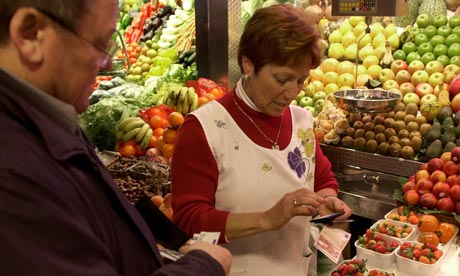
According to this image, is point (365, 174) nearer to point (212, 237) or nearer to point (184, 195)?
point (184, 195)

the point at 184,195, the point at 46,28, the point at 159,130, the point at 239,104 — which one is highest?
the point at 46,28

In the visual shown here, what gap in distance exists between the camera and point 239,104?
215 cm

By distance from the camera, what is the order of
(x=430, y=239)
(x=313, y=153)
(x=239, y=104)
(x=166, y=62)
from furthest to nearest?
(x=166, y=62), (x=430, y=239), (x=313, y=153), (x=239, y=104)

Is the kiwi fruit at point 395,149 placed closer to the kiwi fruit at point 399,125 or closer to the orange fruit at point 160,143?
the kiwi fruit at point 399,125

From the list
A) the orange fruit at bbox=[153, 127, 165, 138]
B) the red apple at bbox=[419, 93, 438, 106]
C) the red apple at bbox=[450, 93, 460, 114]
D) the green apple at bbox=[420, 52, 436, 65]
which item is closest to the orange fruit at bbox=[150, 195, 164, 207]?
the orange fruit at bbox=[153, 127, 165, 138]

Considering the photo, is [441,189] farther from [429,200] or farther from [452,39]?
[452,39]

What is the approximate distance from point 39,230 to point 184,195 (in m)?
1.19

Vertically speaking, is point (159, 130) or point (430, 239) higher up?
point (159, 130)

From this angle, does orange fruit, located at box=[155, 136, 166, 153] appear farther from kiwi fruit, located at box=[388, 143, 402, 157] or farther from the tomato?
the tomato

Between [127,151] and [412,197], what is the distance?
2156mm

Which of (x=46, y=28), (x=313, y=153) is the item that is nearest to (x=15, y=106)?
(x=46, y=28)

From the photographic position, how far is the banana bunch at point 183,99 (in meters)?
4.21

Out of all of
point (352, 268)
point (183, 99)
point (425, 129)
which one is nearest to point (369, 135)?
point (425, 129)

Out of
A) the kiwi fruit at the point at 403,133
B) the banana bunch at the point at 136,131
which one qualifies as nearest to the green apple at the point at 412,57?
the kiwi fruit at the point at 403,133
